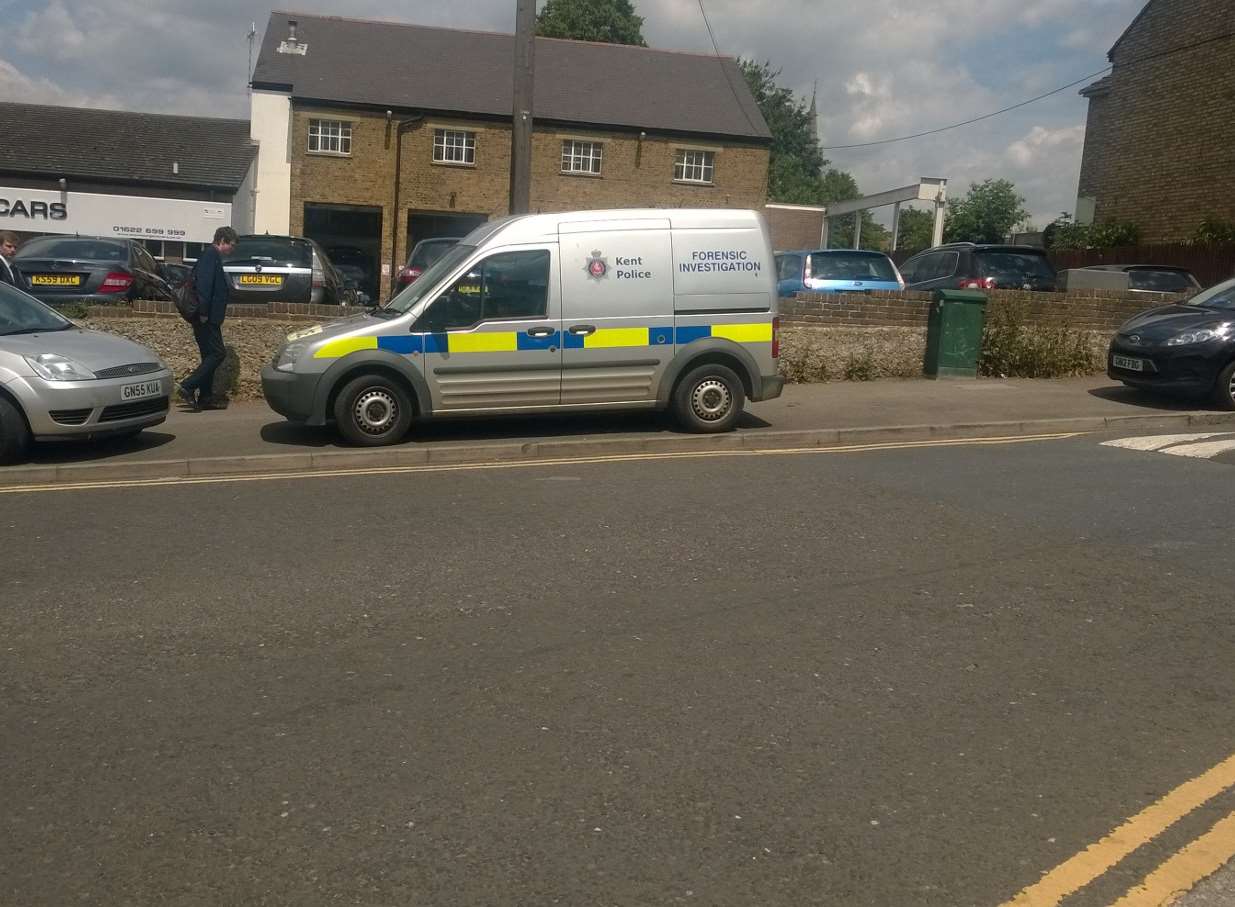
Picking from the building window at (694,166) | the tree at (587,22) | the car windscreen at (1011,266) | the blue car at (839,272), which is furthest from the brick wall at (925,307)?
the tree at (587,22)

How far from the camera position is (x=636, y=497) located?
27.9ft

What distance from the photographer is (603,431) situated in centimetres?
1142

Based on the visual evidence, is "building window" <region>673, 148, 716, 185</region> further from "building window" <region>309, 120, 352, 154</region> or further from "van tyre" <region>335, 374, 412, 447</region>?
"van tyre" <region>335, 374, 412, 447</region>

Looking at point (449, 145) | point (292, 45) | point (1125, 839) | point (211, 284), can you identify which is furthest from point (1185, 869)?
point (292, 45)

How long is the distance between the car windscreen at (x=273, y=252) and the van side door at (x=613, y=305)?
22.7 feet

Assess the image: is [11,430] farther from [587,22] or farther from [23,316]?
[587,22]

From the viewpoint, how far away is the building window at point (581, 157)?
124 ft

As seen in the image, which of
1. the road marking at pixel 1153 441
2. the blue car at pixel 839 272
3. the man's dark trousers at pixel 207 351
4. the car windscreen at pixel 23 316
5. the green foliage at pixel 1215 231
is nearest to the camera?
the car windscreen at pixel 23 316

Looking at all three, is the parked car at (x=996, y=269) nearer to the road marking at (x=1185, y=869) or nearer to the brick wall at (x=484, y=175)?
the road marking at (x=1185, y=869)

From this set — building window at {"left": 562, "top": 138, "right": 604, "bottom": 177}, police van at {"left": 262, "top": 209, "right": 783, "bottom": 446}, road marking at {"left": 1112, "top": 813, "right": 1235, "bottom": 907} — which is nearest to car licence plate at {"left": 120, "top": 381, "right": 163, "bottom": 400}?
police van at {"left": 262, "top": 209, "right": 783, "bottom": 446}

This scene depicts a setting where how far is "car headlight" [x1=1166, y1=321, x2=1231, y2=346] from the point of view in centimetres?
1290

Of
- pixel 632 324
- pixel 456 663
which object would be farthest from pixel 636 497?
pixel 456 663

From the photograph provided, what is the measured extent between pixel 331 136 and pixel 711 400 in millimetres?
28584

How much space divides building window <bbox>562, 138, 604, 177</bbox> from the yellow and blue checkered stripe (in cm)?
2813
